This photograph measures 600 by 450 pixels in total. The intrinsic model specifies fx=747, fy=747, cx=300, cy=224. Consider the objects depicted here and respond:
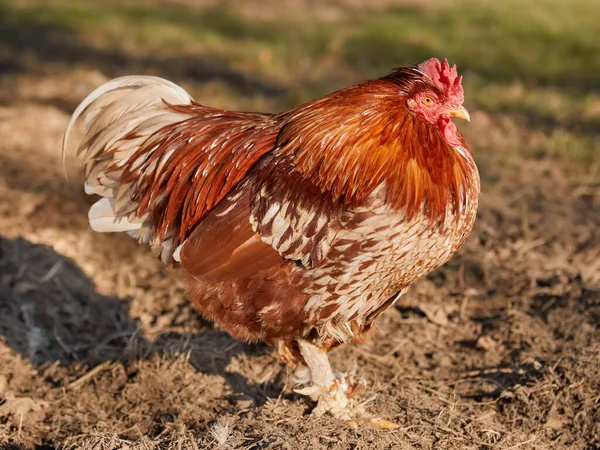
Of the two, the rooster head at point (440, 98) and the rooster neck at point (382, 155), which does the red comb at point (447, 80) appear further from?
the rooster neck at point (382, 155)

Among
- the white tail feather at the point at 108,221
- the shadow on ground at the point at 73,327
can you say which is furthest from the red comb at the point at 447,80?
the shadow on ground at the point at 73,327

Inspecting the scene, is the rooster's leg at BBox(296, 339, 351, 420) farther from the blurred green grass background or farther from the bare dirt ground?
the blurred green grass background

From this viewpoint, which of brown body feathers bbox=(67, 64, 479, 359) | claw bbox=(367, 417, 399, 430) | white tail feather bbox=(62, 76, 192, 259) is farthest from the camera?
white tail feather bbox=(62, 76, 192, 259)

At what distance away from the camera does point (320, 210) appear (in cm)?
364

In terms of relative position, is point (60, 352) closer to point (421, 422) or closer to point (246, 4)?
point (421, 422)

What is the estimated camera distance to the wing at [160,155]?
410 cm

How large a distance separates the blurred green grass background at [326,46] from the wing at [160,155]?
4.39 meters

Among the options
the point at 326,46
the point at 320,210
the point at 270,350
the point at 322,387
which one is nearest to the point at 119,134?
the point at 320,210

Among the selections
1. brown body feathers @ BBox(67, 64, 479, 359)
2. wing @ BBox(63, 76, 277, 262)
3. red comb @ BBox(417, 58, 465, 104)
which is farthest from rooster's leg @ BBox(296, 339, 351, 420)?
red comb @ BBox(417, 58, 465, 104)

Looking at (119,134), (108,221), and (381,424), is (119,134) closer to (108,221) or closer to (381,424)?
(108,221)

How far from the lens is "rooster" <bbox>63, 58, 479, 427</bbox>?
3.56 meters

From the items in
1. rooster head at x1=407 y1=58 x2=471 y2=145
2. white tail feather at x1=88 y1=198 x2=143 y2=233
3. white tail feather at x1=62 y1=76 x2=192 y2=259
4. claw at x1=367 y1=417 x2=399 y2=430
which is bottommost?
claw at x1=367 y1=417 x2=399 y2=430

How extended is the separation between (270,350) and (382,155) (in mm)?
1804

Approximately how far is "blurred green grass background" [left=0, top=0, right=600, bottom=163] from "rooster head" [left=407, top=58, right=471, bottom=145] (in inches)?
177
